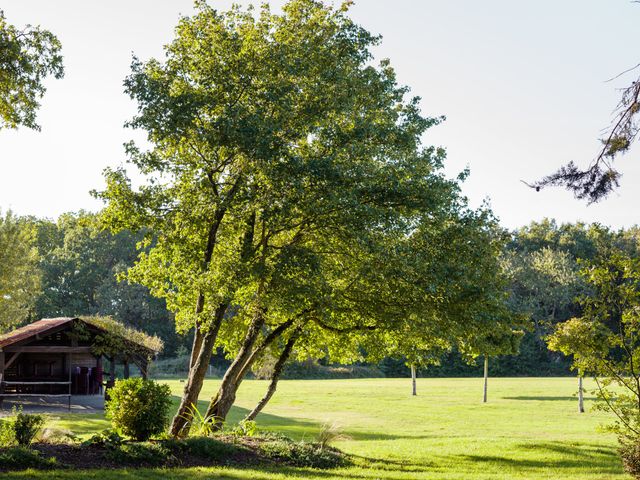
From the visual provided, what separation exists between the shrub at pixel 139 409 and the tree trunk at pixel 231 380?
3.55m

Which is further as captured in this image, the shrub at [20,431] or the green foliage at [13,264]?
the green foliage at [13,264]

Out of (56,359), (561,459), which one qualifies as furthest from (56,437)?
(56,359)

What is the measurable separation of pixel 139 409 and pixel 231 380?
173 inches

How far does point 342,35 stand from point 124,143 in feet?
20.4

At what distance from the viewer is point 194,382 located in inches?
773

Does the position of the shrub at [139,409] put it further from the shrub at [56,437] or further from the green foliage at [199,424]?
the green foliage at [199,424]

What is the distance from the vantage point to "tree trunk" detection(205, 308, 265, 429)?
20000 millimetres

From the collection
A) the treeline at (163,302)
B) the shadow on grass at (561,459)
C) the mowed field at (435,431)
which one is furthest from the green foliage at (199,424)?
the treeline at (163,302)

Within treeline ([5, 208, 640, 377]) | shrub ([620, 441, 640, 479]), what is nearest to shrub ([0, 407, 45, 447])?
shrub ([620, 441, 640, 479])

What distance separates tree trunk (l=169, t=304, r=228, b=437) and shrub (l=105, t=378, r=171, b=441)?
2.56 m

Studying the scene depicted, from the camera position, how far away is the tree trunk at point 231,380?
2000 cm

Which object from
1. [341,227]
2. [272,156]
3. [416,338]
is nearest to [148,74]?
[272,156]

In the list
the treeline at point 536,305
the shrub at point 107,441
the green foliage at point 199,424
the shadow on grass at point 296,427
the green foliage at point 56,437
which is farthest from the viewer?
the treeline at point 536,305

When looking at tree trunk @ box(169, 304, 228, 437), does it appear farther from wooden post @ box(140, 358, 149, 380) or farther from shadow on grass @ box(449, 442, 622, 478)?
wooden post @ box(140, 358, 149, 380)
